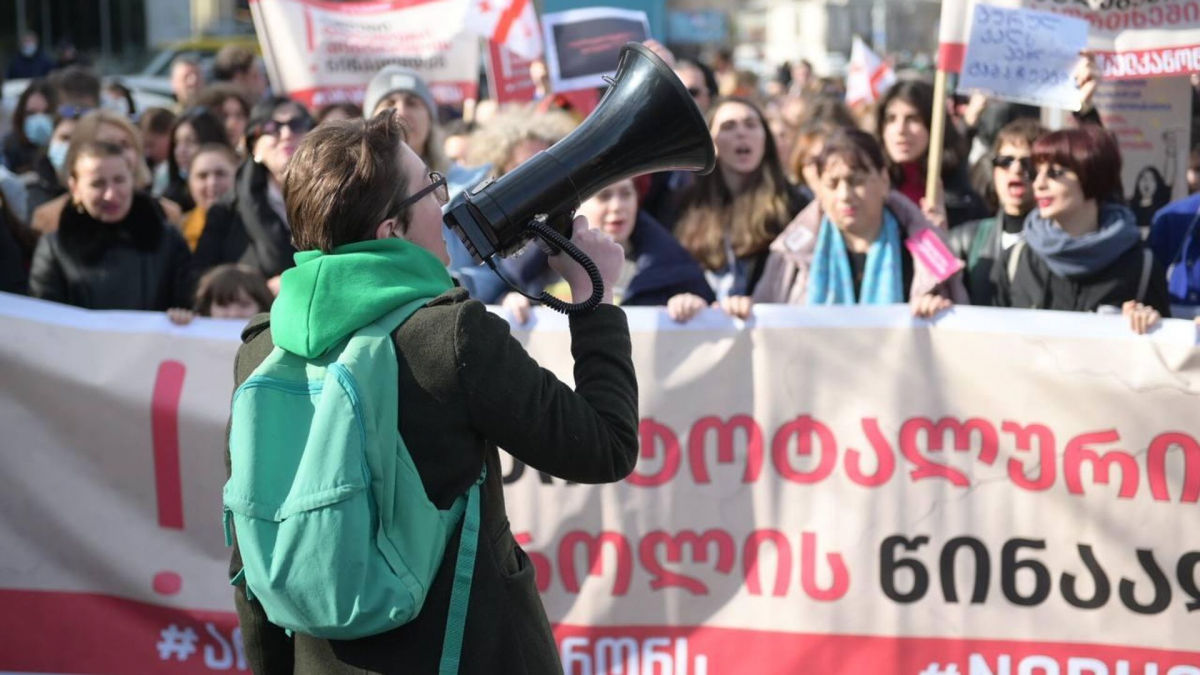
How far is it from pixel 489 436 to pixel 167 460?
2.21 m

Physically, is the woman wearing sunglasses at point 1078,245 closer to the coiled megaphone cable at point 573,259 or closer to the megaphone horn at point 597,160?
the megaphone horn at point 597,160

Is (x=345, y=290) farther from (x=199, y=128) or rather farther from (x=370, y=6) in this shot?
(x=370, y=6)

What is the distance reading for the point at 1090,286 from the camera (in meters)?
4.39

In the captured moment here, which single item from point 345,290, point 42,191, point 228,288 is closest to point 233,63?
point 42,191

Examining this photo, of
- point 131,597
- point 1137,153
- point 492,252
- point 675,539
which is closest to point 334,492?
point 492,252

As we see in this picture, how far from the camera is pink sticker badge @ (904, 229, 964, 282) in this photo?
175 inches

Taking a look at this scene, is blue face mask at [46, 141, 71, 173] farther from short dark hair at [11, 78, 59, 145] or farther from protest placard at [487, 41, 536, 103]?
protest placard at [487, 41, 536, 103]

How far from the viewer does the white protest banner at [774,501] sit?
Answer: 379 centimetres

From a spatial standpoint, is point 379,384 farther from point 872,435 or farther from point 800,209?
point 800,209

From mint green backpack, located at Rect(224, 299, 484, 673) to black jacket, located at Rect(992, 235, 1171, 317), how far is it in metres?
2.62

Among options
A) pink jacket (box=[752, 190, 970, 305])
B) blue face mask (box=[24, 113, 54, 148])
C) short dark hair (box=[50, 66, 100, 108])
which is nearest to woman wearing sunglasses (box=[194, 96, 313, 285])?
pink jacket (box=[752, 190, 970, 305])

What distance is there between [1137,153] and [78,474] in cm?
408

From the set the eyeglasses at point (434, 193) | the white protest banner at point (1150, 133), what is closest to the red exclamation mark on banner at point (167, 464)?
the eyeglasses at point (434, 193)

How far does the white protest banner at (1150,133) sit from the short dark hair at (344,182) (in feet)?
14.3
